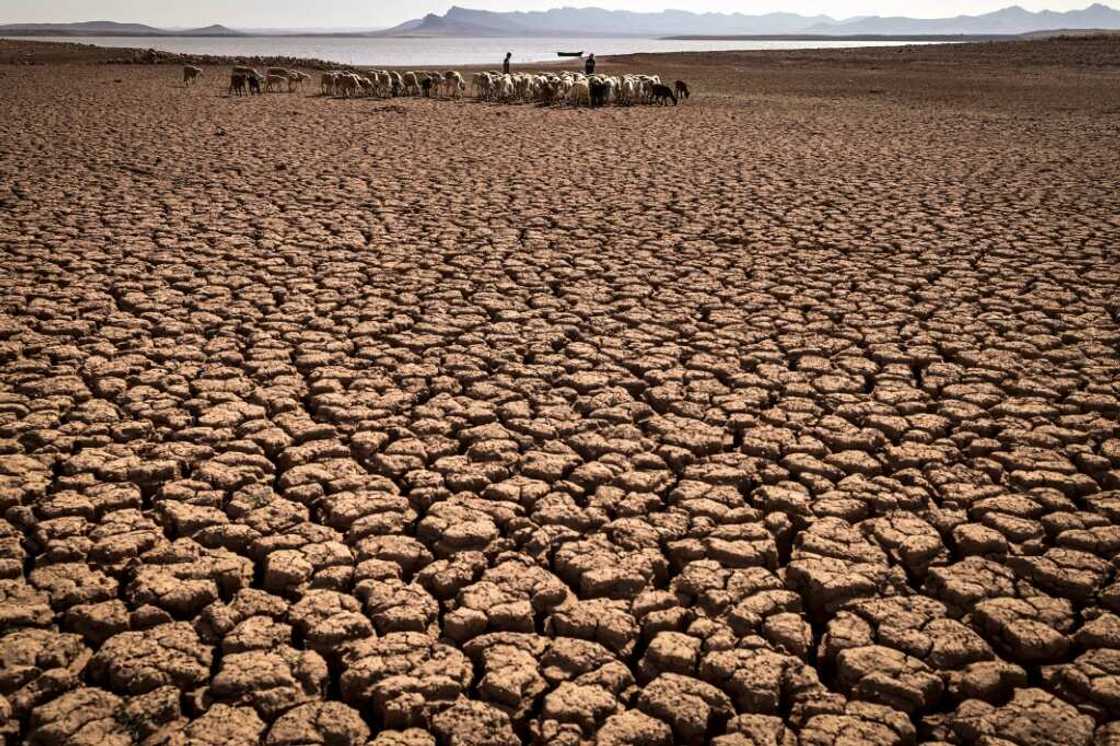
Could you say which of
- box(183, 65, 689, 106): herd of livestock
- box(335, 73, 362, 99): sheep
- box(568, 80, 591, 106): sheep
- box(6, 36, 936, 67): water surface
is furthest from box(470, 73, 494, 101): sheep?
box(6, 36, 936, 67): water surface

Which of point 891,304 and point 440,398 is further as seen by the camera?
point 891,304

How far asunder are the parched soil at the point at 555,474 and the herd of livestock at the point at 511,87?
12.3 metres

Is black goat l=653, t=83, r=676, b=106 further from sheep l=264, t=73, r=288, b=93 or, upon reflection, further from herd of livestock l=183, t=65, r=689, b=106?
sheep l=264, t=73, r=288, b=93

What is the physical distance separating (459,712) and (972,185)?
32.5ft

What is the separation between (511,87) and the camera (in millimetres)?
20938

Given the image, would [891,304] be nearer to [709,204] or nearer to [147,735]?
[709,204]

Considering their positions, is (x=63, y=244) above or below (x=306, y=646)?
above

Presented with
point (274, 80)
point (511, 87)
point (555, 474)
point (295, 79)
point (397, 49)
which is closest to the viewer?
point (555, 474)

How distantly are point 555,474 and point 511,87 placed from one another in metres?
19.0

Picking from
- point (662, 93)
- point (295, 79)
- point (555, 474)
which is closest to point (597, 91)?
point (662, 93)

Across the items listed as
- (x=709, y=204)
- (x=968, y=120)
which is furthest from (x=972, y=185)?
(x=968, y=120)

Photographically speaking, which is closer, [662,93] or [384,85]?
[662,93]

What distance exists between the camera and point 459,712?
2.31 m

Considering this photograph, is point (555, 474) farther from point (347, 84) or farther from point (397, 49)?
point (397, 49)
